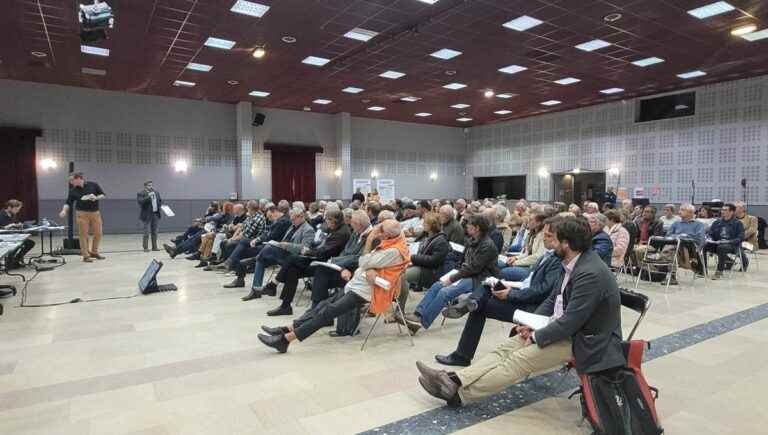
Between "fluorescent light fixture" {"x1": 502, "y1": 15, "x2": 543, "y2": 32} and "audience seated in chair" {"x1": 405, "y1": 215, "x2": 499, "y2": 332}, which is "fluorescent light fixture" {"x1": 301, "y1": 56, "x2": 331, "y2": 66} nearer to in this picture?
"fluorescent light fixture" {"x1": 502, "y1": 15, "x2": 543, "y2": 32}

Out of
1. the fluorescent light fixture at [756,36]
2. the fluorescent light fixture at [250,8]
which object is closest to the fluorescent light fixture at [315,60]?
the fluorescent light fixture at [250,8]

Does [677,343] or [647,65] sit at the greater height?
[647,65]

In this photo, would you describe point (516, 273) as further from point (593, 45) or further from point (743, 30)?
point (743, 30)

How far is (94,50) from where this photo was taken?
10352 millimetres

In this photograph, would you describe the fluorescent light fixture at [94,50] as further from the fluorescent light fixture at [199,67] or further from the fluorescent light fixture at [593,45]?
the fluorescent light fixture at [593,45]

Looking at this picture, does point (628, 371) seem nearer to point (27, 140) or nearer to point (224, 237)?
point (224, 237)

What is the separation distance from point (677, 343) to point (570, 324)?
7.84 ft

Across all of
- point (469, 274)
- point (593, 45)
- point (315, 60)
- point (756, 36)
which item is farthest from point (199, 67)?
point (756, 36)

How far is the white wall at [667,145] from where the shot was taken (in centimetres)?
1309

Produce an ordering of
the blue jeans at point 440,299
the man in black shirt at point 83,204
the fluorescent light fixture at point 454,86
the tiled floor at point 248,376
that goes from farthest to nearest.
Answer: the fluorescent light fixture at point 454,86, the man in black shirt at point 83,204, the blue jeans at point 440,299, the tiled floor at point 248,376

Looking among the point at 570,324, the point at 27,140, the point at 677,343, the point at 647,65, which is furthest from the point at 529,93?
the point at 27,140

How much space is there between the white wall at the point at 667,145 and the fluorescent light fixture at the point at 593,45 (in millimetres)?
6411

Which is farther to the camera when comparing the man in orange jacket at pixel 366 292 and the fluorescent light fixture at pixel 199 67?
the fluorescent light fixture at pixel 199 67

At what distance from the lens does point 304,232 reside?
5891mm
